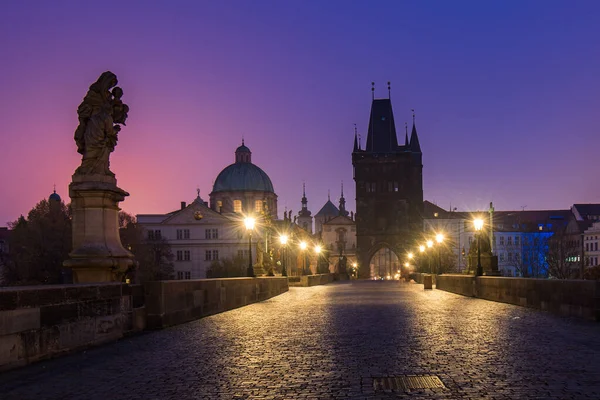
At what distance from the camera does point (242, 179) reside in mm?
130625

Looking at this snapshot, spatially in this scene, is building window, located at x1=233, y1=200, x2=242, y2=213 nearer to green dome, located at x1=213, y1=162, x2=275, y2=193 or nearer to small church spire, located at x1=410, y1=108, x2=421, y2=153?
green dome, located at x1=213, y1=162, x2=275, y2=193

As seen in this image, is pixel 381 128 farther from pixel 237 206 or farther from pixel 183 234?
pixel 183 234

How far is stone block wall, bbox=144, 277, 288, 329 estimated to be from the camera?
12.9m

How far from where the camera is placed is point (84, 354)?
9.48 metres

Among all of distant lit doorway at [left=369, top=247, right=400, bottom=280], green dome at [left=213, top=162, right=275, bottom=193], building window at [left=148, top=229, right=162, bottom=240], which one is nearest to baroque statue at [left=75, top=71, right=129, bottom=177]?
building window at [left=148, top=229, right=162, bottom=240]

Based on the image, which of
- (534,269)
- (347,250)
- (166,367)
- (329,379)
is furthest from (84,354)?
(347,250)

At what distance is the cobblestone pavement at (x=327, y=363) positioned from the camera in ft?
21.9

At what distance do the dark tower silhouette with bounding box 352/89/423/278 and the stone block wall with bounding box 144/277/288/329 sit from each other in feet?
302

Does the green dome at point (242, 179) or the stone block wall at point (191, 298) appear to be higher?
the green dome at point (242, 179)

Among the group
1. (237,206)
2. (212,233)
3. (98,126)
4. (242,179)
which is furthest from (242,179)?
(98,126)

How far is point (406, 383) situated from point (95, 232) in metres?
7.60

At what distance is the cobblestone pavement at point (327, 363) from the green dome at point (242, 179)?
384ft

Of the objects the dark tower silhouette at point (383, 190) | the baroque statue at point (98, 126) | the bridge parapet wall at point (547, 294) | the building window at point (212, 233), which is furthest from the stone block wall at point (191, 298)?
the dark tower silhouette at point (383, 190)

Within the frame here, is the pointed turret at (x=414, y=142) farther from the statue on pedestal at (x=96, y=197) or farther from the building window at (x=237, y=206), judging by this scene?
the statue on pedestal at (x=96, y=197)
